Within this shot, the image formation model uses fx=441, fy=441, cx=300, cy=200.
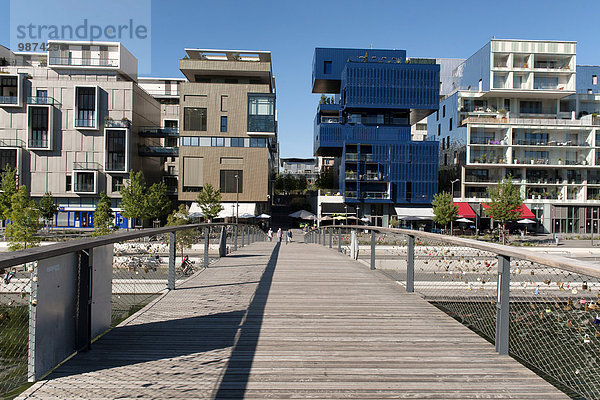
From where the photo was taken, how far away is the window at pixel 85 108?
47000mm

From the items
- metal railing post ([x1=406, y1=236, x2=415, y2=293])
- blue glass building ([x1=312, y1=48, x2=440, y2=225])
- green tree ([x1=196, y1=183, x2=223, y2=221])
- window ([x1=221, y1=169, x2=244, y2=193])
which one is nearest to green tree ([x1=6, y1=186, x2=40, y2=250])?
green tree ([x1=196, y1=183, x2=223, y2=221])

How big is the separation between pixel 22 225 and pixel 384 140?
36746 millimetres

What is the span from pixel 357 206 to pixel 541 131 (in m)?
22.4

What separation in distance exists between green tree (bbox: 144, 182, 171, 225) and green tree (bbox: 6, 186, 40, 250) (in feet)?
50.6

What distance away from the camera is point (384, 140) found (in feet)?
167

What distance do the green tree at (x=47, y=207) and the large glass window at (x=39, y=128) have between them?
18.8 feet

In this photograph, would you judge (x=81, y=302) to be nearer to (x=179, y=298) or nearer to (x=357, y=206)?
(x=179, y=298)

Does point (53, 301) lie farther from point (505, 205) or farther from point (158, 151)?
point (158, 151)

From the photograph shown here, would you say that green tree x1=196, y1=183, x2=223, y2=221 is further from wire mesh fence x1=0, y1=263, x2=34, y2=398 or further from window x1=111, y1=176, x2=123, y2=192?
wire mesh fence x1=0, y1=263, x2=34, y2=398

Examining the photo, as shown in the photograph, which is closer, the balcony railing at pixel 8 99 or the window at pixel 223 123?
the balcony railing at pixel 8 99

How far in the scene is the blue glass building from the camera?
5006 centimetres

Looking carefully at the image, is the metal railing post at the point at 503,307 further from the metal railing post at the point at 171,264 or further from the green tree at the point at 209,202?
the green tree at the point at 209,202

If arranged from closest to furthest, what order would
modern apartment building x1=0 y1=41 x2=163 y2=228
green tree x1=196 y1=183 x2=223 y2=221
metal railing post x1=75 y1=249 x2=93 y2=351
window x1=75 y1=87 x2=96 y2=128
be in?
metal railing post x1=75 y1=249 x2=93 y2=351, green tree x1=196 y1=183 x2=223 y2=221, modern apartment building x1=0 y1=41 x2=163 y2=228, window x1=75 y1=87 x2=96 y2=128

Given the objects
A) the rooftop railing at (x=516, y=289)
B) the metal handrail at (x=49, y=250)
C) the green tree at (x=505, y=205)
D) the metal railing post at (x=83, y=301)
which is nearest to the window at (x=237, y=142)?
the green tree at (x=505, y=205)
